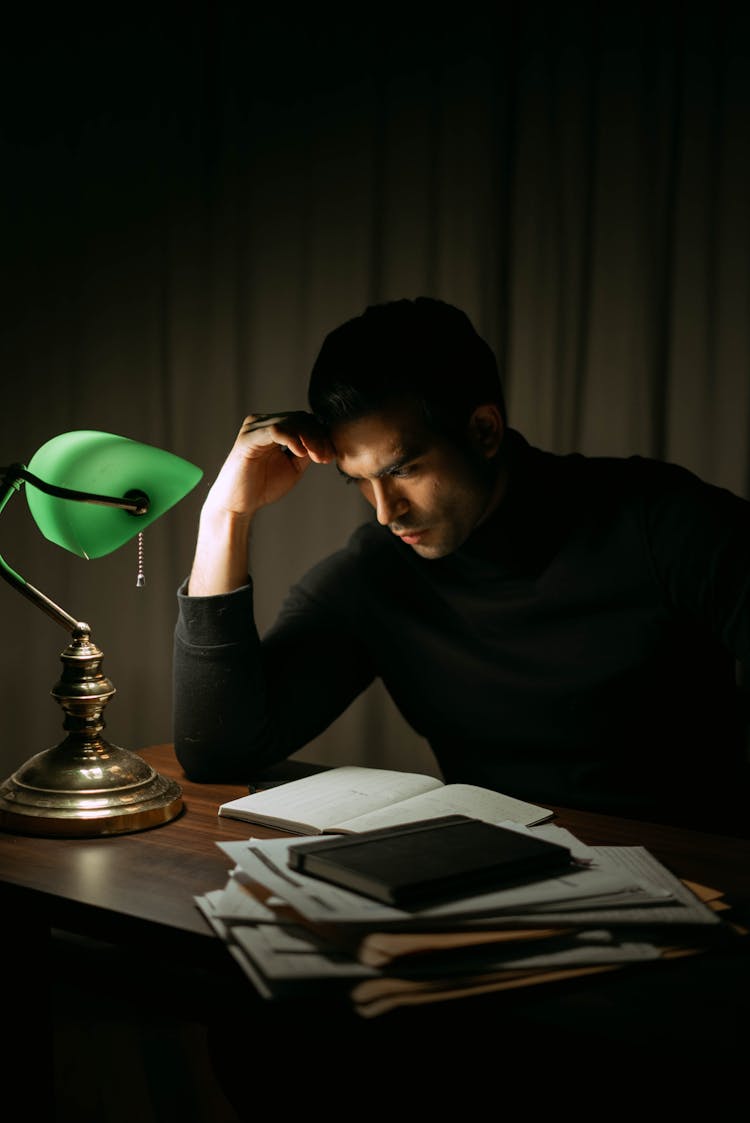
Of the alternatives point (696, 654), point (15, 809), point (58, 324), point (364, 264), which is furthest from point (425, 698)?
point (58, 324)

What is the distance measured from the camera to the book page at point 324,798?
119 cm

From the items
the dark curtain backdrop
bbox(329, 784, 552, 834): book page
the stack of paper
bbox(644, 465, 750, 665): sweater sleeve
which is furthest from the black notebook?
the dark curtain backdrop

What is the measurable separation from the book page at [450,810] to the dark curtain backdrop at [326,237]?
1089mm

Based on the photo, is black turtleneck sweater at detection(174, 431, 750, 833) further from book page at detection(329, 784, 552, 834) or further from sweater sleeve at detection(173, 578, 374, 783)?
book page at detection(329, 784, 552, 834)

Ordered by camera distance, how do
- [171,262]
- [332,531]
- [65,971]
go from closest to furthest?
[65,971] → [332,531] → [171,262]

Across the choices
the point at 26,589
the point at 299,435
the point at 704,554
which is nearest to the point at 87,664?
the point at 26,589

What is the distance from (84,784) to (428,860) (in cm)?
50

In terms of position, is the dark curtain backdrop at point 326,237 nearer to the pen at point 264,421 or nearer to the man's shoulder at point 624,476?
the man's shoulder at point 624,476

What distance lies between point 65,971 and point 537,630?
1.48m

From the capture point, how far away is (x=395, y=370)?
60.6 inches

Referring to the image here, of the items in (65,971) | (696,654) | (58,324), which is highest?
(58,324)

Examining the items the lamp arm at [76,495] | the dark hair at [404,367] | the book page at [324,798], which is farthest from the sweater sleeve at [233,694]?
the dark hair at [404,367]

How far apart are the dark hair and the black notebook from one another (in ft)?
2.36

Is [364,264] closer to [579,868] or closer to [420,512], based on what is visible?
Answer: [420,512]
